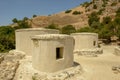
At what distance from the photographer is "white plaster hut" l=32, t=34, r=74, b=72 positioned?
10.5m

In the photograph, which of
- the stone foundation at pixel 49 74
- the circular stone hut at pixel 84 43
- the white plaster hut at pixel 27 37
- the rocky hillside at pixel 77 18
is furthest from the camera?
the rocky hillside at pixel 77 18

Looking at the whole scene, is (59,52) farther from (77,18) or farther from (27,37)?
(77,18)

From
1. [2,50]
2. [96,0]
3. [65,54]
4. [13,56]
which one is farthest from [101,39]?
[96,0]

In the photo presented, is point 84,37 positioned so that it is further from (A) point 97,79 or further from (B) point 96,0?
(B) point 96,0

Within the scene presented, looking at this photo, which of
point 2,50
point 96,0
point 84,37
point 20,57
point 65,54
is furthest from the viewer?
point 96,0

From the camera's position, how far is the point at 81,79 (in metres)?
10.5

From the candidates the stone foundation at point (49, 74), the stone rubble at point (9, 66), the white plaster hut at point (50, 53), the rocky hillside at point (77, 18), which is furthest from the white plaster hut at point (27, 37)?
the rocky hillside at point (77, 18)

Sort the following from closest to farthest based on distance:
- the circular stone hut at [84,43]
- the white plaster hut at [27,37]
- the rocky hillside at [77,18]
A: the white plaster hut at [27,37] < the circular stone hut at [84,43] < the rocky hillside at [77,18]

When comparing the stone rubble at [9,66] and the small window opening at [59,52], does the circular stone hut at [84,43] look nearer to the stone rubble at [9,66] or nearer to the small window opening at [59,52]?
the stone rubble at [9,66]

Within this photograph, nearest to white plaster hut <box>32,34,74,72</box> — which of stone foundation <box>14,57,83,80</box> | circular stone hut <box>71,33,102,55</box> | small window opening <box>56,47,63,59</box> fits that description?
small window opening <box>56,47,63,59</box>

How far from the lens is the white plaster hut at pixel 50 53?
34.5 feet

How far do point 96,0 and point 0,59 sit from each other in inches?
2547

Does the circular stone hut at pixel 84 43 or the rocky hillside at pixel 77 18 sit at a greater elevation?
the rocky hillside at pixel 77 18

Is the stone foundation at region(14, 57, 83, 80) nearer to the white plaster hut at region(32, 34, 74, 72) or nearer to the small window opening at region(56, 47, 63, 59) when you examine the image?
the white plaster hut at region(32, 34, 74, 72)
